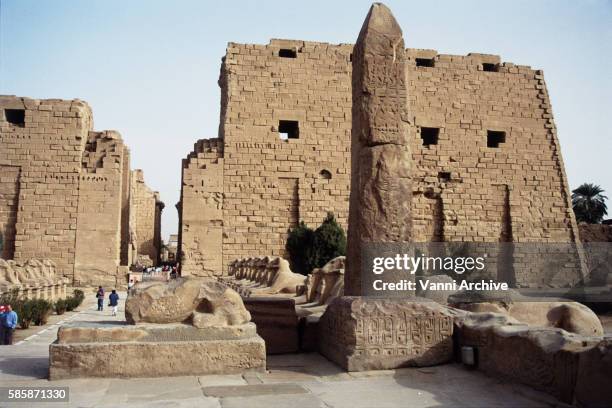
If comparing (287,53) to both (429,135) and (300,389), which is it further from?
(300,389)

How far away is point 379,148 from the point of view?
5566 millimetres

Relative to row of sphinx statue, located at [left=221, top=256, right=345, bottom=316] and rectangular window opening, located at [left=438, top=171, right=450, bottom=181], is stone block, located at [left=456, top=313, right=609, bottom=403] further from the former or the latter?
rectangular window opening, located at [left=438, top=171, right=450, bottom=181]

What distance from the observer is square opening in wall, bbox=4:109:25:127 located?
18688 millimetres

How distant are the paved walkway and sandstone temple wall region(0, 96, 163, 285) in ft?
44.2

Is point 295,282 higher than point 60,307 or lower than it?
higher

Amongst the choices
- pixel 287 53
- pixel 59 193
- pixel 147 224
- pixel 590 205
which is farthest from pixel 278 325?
pixel 590 205

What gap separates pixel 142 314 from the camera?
4.88m

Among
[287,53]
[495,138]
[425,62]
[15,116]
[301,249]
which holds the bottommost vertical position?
[301,249]

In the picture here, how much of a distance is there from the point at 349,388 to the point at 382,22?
360 cm

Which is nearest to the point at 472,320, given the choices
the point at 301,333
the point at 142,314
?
the point at 301,333

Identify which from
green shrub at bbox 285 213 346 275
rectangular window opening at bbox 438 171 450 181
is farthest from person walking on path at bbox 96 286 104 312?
rectangular window opening at bbox 438 171 450 181

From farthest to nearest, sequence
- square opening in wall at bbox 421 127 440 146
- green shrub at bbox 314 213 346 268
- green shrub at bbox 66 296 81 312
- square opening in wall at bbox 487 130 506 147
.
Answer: square opening in wall at bbox 487 130 506 147 < square opening in wall at bbox 421 127 440 146 < green shrub at bbox 314 213 346 268 < green shrub at bbox 66 296 81 312

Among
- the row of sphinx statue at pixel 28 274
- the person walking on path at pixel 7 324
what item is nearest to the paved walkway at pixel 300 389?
the person walking on path at pixel 7 324

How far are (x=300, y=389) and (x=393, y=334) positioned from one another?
3.34 ft
